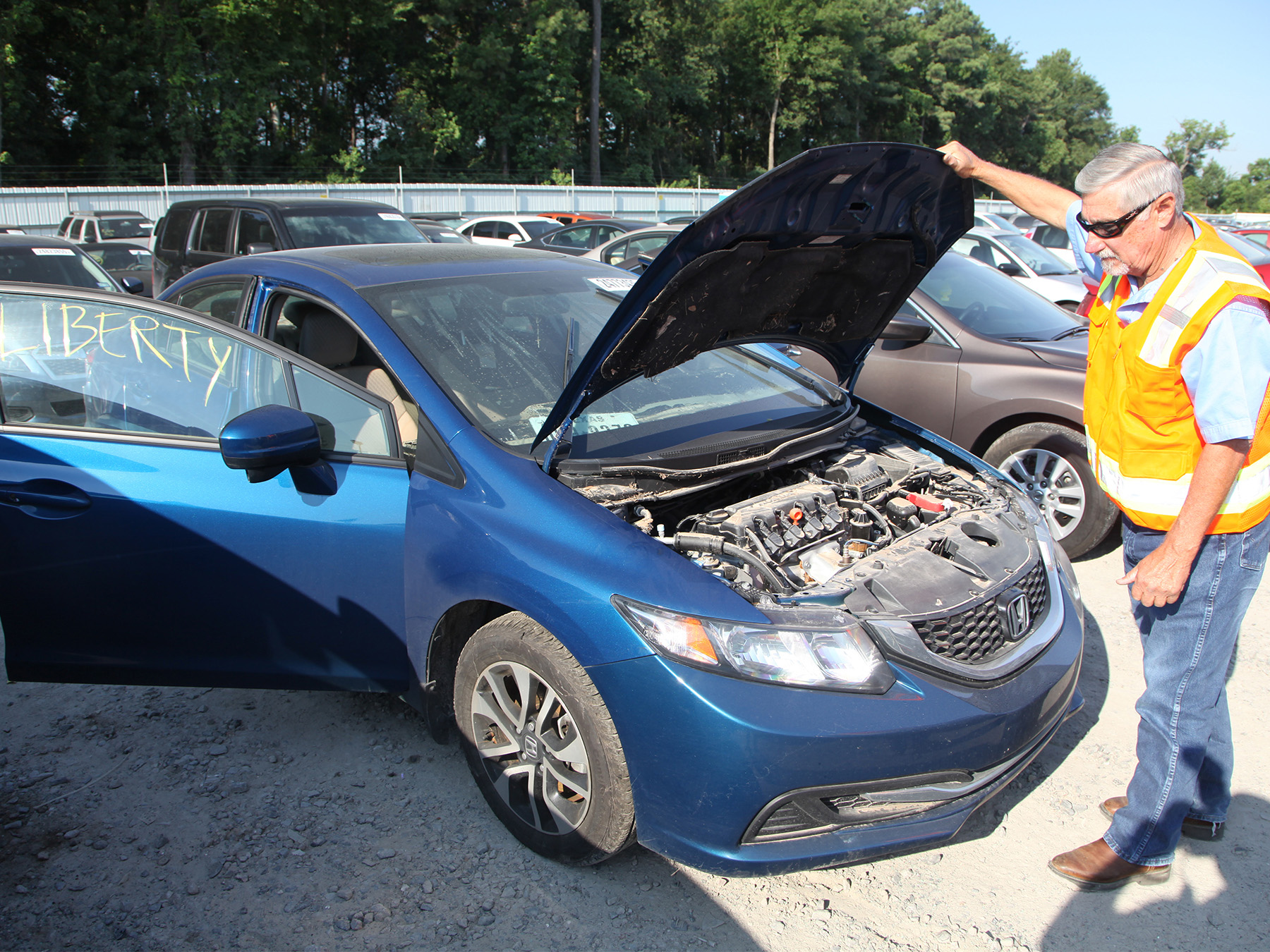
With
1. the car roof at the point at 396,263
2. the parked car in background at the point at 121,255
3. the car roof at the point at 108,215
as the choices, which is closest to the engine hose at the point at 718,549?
the car roof at the point at 396,263

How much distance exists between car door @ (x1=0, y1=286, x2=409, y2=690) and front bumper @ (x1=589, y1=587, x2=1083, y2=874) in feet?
3.10

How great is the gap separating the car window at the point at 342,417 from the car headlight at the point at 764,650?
1018 millimetres

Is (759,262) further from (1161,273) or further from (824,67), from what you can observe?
(824,67)

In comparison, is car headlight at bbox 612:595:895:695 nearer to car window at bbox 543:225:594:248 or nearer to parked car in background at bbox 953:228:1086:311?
parked car in background at bbox 953:228:1086:311

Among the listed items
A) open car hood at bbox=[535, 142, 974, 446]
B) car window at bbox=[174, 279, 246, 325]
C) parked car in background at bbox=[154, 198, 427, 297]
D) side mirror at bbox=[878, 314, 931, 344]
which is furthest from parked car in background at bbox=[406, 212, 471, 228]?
open car hood at bbox=[535, 142, 974, 446]

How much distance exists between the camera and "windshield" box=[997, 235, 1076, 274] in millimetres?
10023

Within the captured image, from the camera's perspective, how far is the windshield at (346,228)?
9.12 meters

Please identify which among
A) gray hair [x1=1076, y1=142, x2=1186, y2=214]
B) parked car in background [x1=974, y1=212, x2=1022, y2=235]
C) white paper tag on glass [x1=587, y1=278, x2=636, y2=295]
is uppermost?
parked car in background [x1=974, y1=212, x2=1022, y2=235]

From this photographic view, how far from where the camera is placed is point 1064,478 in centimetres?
455

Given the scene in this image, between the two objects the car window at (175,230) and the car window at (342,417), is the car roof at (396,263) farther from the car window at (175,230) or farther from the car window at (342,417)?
the car window at (175,230)

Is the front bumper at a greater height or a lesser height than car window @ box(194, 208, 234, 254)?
lesser

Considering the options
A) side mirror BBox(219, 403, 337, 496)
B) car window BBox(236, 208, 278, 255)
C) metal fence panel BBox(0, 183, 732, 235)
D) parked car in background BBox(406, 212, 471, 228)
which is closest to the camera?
side mirror BBox(219, 403, 337, 496)

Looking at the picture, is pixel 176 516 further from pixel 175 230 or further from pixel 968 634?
pixel 175 230

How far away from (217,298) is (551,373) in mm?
1652
